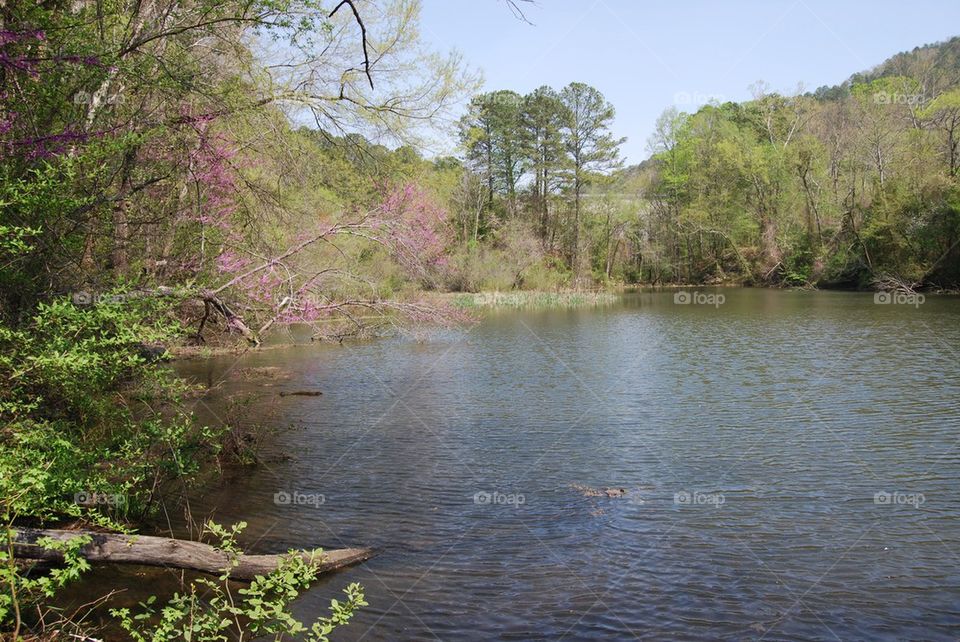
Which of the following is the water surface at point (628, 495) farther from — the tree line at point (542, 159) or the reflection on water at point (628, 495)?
the tree line at point (542, 159)

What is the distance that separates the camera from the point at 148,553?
5656 mm

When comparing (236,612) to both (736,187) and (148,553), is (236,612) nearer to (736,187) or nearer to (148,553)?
(148,553)

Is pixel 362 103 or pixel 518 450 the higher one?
pixel 362 103

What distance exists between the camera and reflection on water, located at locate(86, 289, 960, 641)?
19.3ft

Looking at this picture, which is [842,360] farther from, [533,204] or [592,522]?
[533,204]

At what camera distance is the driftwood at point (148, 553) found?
5.29 m

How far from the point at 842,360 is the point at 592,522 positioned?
41.5ft

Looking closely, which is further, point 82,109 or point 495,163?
point 495,163

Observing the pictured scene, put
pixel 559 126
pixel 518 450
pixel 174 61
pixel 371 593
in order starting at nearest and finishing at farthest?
pixel 371 593, pixel 174 61, pixel 518 450, pixel 559 126

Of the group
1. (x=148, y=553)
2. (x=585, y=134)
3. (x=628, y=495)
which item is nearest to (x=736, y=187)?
(x=585, y=134)

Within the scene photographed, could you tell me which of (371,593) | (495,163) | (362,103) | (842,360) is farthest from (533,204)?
(371,593)

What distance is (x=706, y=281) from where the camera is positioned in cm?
6081

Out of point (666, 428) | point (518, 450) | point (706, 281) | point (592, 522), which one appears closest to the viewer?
point (592, 522)

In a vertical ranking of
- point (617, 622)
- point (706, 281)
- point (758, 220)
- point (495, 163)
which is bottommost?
point (617, 622)
